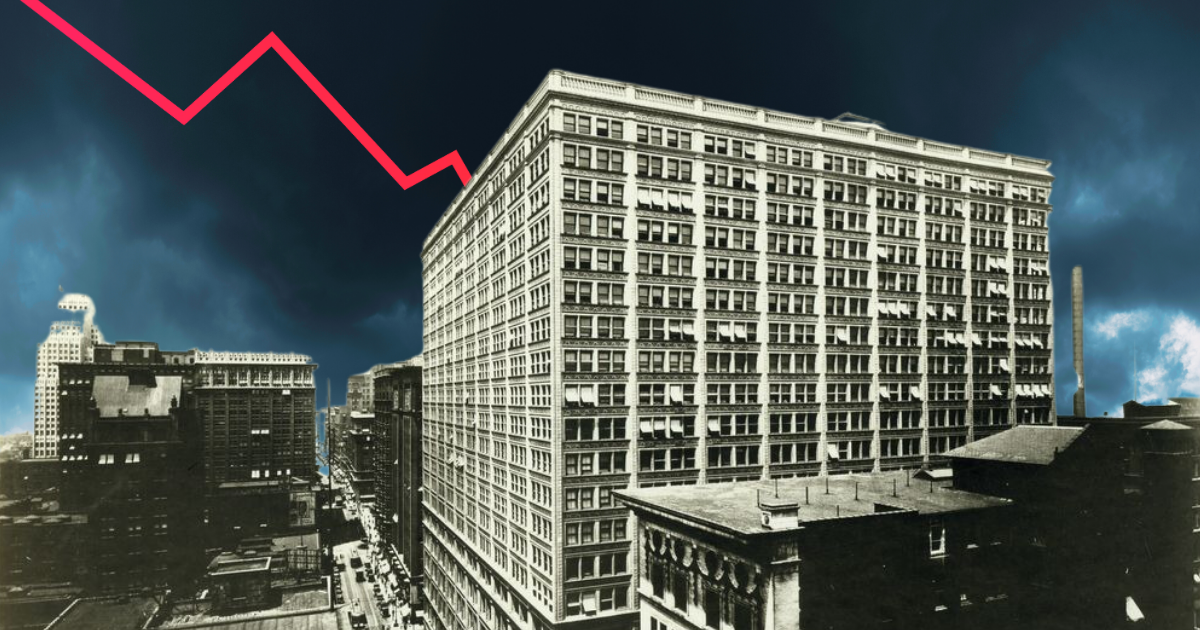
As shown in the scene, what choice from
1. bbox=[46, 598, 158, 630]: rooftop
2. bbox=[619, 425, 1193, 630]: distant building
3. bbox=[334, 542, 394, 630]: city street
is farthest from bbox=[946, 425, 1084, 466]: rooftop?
bbox=[46, 598, 158, 630]: rooftop

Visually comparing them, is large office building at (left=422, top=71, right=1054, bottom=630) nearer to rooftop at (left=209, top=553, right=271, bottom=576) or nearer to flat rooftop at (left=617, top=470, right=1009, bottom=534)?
flat rooftop at (left=617, top=470, right=1009, bottom=534)

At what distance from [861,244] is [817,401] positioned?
1750cm

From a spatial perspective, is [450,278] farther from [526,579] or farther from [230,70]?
[230,70]

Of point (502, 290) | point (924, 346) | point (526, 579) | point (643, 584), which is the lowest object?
point (526, 579)

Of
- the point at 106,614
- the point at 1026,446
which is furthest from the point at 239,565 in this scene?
the point at 1026,446

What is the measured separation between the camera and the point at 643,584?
51.2 metres

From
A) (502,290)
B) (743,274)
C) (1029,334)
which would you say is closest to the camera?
(743,274)

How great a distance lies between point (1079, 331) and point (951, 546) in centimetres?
5696

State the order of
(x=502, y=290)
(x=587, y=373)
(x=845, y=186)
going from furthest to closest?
1. (x=502, y=290)
2. (x=845, y=186)
3. (x=587, y=373)

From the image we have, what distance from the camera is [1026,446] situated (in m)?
53.4

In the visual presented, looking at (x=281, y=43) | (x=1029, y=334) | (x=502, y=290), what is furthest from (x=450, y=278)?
(x=1029, y=334)

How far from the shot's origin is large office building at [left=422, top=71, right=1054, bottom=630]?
6575 centimetres

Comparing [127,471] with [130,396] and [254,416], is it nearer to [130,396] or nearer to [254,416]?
[130,396]

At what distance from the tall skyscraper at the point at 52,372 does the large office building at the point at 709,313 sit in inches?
3026
